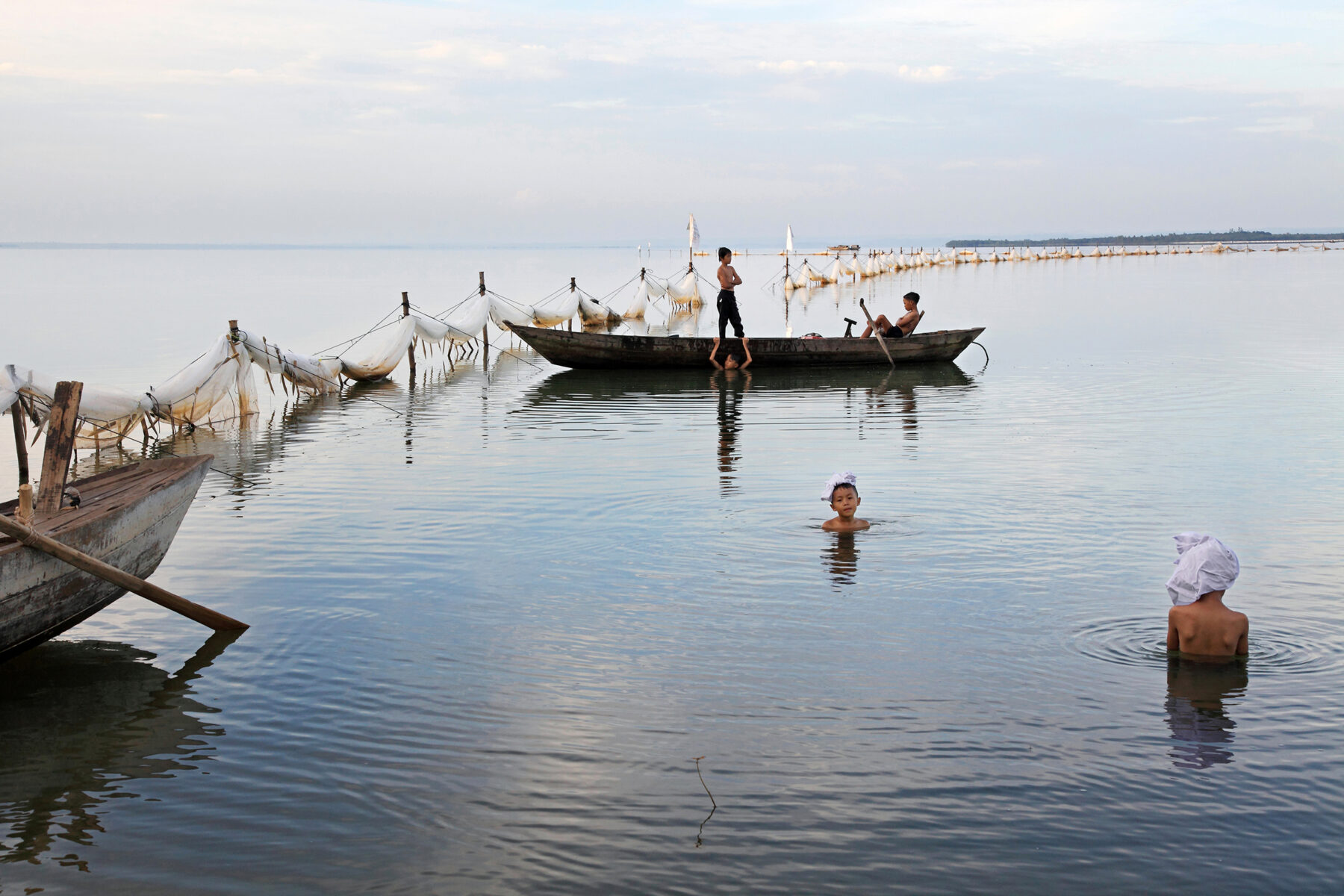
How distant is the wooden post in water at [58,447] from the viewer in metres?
7.02

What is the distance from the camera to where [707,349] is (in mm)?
22250

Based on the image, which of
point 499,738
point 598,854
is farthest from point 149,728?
point 598,854

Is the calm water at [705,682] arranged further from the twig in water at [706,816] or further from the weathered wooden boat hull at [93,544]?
the weathered wooden boat hull at [93,544]

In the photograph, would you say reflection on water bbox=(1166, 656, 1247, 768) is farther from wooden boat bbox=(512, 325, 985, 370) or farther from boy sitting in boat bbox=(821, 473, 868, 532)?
wooden boat bbox=(512, 325, 985, 370)

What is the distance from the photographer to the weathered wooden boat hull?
627cm

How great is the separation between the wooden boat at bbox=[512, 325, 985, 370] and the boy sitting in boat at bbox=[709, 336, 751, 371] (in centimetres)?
10

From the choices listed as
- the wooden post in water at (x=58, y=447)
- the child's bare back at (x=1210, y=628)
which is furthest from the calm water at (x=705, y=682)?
the wooden post in water at (x=58, y=447)

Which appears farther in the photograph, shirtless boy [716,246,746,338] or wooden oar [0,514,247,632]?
shirtless boy [716,246,746,338]

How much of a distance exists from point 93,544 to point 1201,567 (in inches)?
257

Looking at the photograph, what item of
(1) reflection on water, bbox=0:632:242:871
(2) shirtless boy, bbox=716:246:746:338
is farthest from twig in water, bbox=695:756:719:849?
(2) shirtless boy, bbox=716:246:746:338

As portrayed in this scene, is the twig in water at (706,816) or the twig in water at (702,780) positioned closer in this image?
the twig in water at (706,816)

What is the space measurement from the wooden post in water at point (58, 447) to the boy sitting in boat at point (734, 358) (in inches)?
618

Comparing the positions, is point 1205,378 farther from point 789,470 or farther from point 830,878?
point 830,878

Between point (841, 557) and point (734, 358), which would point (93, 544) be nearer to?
point (841, 557)
